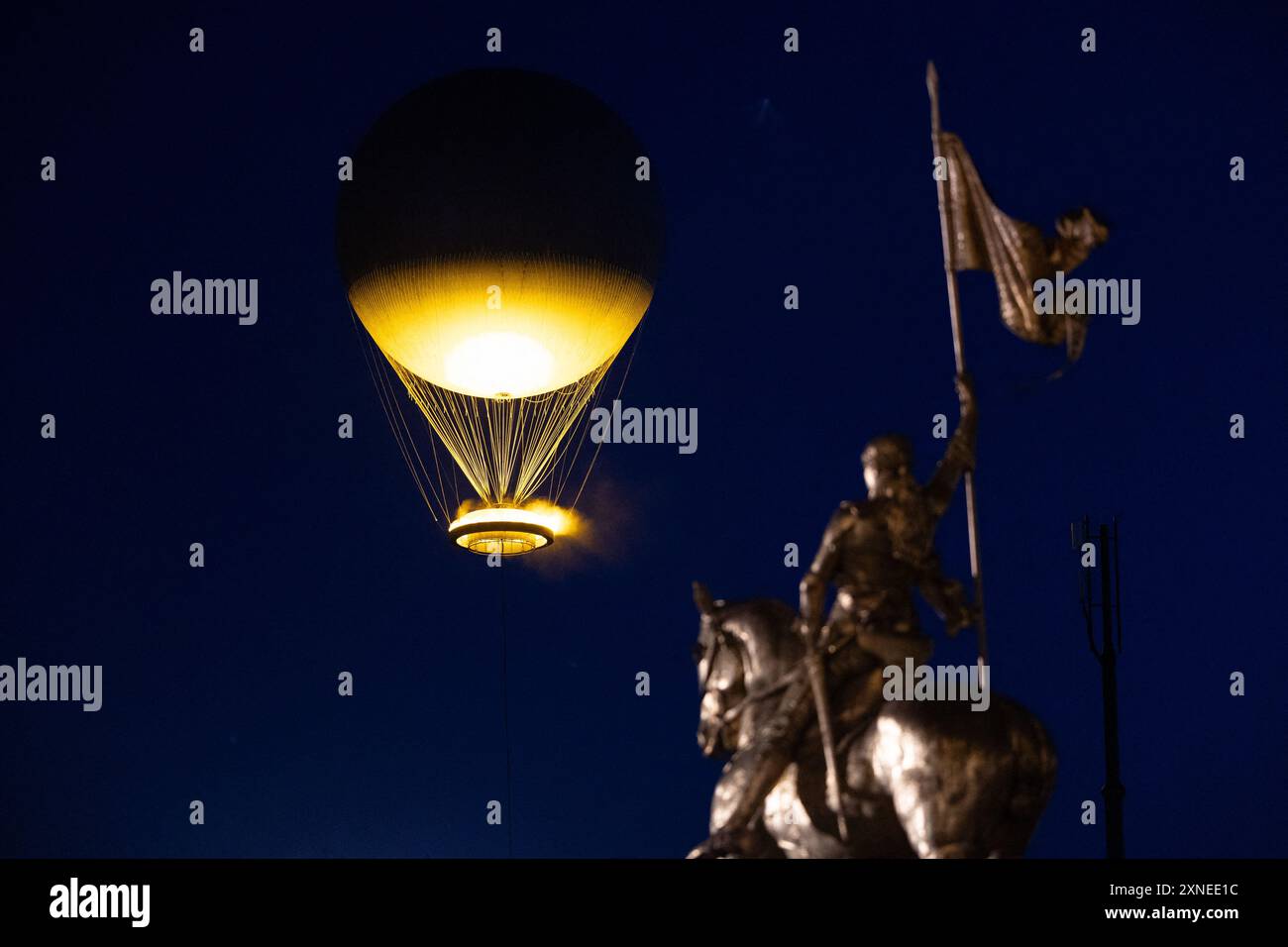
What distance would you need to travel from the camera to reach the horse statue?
20484 millimetres

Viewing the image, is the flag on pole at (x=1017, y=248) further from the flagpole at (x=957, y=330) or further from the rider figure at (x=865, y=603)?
the rider figure at (x=865, y=603)

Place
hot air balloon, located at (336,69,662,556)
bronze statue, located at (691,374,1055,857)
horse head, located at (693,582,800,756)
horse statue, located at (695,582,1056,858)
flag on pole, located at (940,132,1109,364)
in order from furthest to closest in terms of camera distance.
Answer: hot air balloon, located at (336,69,662,556)
flag on pole, located at (940,132,1109,364)
horse head, located at (693,582,800,756)
bronze statue, located at (691,374,1055,857)
horse statue, located at (695,582,1056,858)

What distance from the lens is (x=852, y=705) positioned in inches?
851

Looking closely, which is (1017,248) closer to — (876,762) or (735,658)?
(735,658)

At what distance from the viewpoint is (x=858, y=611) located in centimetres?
2164

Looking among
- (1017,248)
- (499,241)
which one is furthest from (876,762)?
(499,241)

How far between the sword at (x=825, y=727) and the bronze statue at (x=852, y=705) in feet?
0.03

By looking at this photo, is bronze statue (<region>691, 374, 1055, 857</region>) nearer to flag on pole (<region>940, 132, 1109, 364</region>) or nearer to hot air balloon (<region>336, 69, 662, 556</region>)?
flag on pole (<region>940, 132, 1109, 364</region>)

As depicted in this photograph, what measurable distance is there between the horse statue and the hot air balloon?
5.49m

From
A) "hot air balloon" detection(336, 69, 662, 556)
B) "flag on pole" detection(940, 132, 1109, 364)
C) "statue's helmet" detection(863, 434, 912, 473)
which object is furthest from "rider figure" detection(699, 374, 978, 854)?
"hot air balloon" detection(336, 69, 662, 556)

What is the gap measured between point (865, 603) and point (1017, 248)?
376 cm

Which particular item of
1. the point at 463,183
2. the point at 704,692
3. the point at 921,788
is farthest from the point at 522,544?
A: the point at 921,788

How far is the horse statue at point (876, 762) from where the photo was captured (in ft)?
67.2

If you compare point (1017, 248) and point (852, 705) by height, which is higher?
point (1017, 248)
